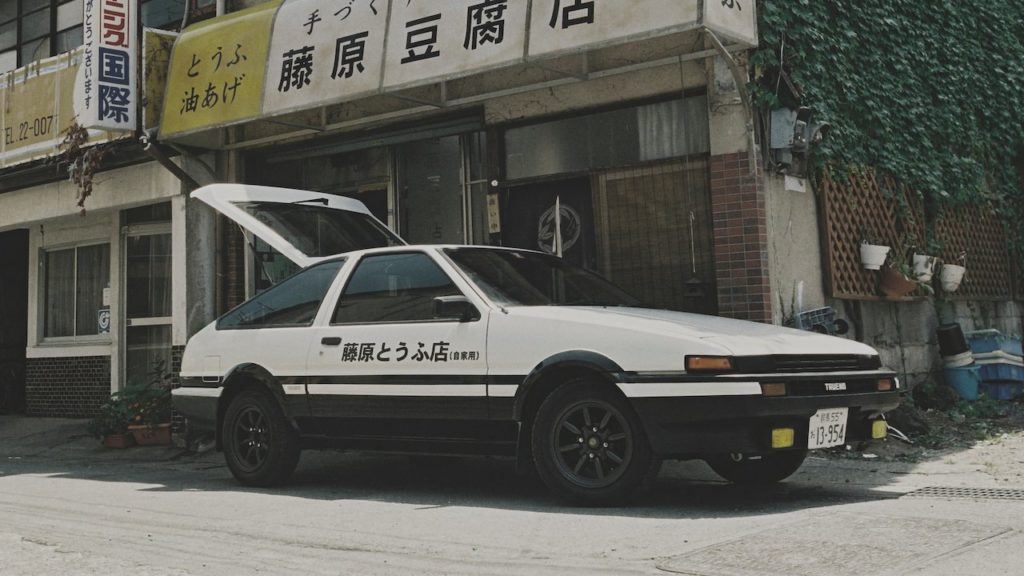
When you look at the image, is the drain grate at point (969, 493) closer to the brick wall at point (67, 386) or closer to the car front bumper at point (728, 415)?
the car front bumper at point (728, 415)

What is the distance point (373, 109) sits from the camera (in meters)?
11.4

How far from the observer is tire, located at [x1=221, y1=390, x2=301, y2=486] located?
7289 millimetres

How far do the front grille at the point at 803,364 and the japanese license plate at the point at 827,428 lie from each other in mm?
249

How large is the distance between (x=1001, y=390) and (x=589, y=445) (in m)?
A: 7.06

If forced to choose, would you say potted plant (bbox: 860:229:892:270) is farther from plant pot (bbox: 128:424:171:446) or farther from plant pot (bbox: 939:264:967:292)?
plant pot (bbox: 128:424:171:446)

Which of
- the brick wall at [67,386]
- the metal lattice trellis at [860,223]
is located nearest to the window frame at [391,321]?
the metal lattice trellis at [860,223]

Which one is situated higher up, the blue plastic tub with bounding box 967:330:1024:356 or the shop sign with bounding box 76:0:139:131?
the shop sign with bounding box 76:0:139:131

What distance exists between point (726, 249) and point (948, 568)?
483 centimetres

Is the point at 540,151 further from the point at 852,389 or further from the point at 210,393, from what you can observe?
the point at 852,389

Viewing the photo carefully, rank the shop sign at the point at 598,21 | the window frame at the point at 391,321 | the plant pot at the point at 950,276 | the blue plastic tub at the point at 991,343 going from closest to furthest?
the window frame at the point at 391,321
the shop sign at the point at 598,21
the blue plastic tub at the point at 991,343
the plant pot at the point at 950,276

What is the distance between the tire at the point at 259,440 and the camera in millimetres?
7289

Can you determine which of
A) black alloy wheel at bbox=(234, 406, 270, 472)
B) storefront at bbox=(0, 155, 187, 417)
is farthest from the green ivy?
storefront at bbox=(0, 155, 187, 417)

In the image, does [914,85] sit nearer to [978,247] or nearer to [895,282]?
[895,282]

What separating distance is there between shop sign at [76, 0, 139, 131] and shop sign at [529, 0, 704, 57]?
5621mm
